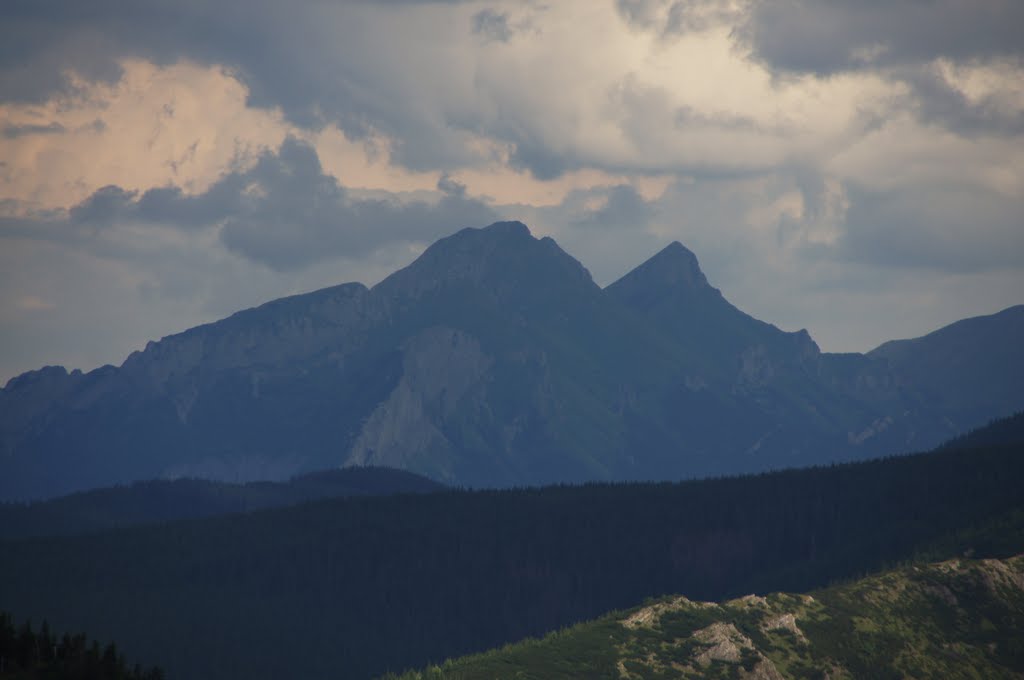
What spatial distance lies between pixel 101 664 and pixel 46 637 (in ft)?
46.9

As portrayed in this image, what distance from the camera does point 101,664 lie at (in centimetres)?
18762

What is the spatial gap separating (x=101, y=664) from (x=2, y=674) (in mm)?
12586

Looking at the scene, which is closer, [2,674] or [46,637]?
[2,674]

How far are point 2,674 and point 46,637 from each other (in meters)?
21.3

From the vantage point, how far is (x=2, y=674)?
178 metres

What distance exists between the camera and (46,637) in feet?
652
